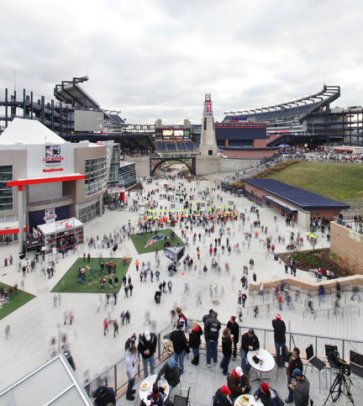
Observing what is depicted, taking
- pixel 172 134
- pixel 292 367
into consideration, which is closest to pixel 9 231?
pixel 292 367

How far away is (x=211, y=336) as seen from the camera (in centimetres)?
852

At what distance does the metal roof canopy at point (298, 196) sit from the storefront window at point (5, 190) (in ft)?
108

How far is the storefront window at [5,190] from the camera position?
32.5 metres

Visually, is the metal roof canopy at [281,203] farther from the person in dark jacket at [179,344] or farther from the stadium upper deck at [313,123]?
the stadium upper deck at [313,123]

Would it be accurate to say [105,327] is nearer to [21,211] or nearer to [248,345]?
[248,345]

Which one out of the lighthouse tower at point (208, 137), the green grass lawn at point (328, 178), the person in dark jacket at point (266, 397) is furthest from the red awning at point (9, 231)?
the lighthouse tower at point (208, 137)

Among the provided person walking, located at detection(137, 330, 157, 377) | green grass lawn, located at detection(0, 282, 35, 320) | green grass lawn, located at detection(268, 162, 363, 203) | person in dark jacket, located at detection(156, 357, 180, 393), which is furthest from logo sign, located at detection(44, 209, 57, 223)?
green grass lawn, located at detection(268, 162, 363, 203)

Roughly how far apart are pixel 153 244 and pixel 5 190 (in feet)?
Result: 54.8

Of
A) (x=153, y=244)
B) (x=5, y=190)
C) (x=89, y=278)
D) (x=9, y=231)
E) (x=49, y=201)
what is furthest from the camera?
(x=49, y=201)

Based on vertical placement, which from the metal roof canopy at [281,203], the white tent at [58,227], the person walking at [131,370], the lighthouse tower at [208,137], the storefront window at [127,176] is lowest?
the person walking at [131,370]

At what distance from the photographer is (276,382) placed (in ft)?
26.7

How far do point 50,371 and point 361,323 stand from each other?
54.2ft

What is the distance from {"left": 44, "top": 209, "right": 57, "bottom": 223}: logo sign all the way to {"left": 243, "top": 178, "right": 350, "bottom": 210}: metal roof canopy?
29331 millimetres

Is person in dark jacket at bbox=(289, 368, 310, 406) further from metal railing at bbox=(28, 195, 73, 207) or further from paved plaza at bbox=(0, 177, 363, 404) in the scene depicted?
metal railing at bbox=(28, 195, 73, 207)
